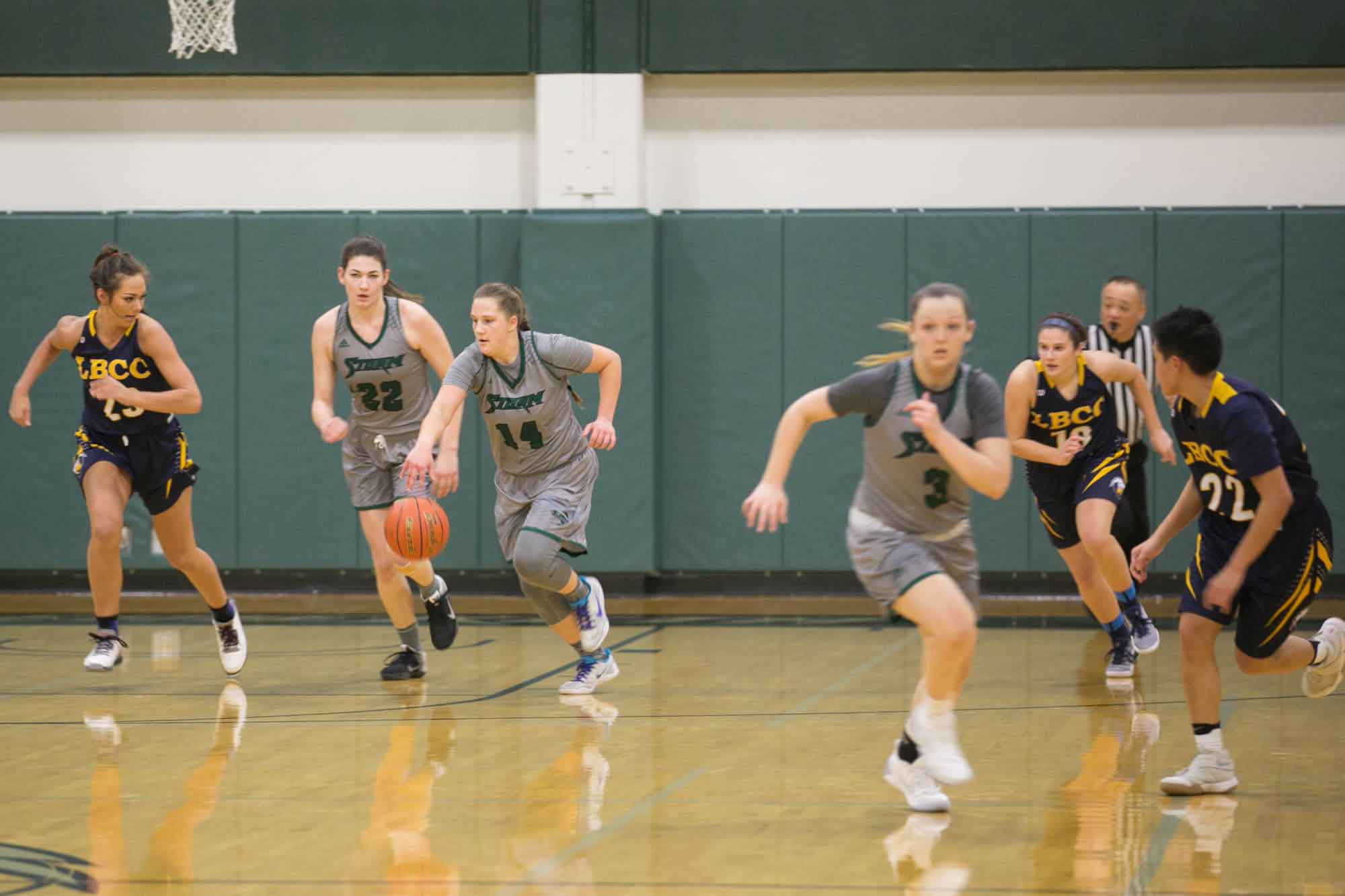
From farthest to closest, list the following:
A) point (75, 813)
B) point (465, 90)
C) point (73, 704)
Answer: point (465, 90)
point (73, 704)
point (75, 813)

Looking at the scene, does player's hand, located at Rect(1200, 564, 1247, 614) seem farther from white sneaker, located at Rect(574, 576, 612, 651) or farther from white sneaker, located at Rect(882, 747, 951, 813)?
white sneaker, located at Rect(574, 576, 612, 651)

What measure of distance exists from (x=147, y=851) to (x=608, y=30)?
8.24m

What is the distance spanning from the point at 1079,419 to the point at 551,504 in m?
2.45

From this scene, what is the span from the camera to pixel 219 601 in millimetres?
7641

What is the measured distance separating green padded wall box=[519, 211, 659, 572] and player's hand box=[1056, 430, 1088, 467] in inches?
179

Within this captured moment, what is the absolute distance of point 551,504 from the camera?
6781mm

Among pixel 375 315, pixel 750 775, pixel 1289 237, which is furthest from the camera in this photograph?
pixel 1289 237

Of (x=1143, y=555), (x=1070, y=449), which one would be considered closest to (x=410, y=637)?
(x=1070, y=449)

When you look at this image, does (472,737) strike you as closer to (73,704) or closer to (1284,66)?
(73,704)

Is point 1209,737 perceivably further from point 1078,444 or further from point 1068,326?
point 1068,326

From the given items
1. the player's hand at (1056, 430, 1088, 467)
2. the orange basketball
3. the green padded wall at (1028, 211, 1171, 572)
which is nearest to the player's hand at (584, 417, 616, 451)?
the orange basketball

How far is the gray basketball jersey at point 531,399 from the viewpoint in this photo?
21.9 ft

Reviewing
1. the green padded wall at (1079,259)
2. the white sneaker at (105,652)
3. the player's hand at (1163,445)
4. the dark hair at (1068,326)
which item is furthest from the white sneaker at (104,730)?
the green padded wall at (1079,259)

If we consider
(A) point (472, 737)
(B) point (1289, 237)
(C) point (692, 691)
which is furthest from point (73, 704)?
(B) point (1289, 237)
